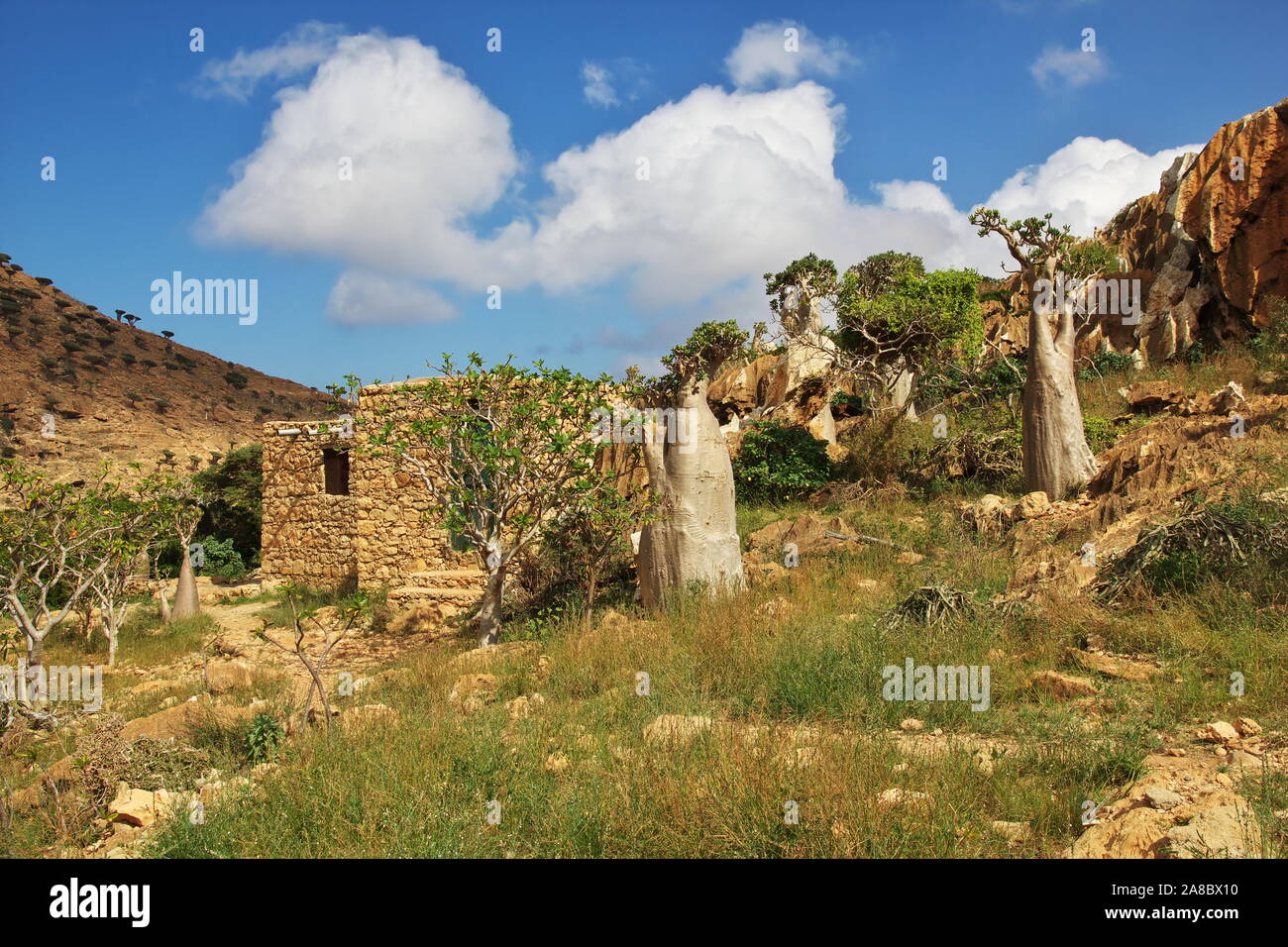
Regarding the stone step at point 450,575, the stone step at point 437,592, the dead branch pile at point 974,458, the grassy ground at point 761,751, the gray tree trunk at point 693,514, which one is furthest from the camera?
the stone step at point 450,575

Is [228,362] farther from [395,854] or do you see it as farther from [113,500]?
[395,854]

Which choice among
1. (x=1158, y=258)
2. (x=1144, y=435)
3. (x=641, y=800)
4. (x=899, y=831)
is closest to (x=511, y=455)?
(x=641, y=800)

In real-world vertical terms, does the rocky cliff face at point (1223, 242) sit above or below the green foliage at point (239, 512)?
above

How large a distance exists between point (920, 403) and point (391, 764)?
14318 millimetres

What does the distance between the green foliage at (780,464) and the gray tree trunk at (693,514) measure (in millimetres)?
3996

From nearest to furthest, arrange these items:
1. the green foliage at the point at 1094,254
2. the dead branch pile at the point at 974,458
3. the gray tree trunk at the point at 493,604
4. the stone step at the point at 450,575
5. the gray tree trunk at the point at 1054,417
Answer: the gray tree trunk at the point at 493,604, the gray tree trunk at the point at 1054,417, the dead branch pile at the point at 974,458, the stone step at the point at 450,575, the green foliage at the point at 1094,254

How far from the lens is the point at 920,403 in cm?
1584

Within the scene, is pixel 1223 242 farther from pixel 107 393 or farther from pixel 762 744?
pixel 107 393

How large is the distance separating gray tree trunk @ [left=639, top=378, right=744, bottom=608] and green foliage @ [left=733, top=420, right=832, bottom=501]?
4.00 metres

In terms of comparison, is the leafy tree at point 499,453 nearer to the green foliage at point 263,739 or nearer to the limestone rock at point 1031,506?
the green foliage at point 263,739

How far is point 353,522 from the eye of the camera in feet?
39.5

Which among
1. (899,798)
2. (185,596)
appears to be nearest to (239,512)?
(185,596)

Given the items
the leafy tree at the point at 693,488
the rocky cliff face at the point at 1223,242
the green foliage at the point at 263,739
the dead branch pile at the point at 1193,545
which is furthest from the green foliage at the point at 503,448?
the rocky cliff face at the point at 1223,242

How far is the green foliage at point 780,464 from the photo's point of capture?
11.4 m
